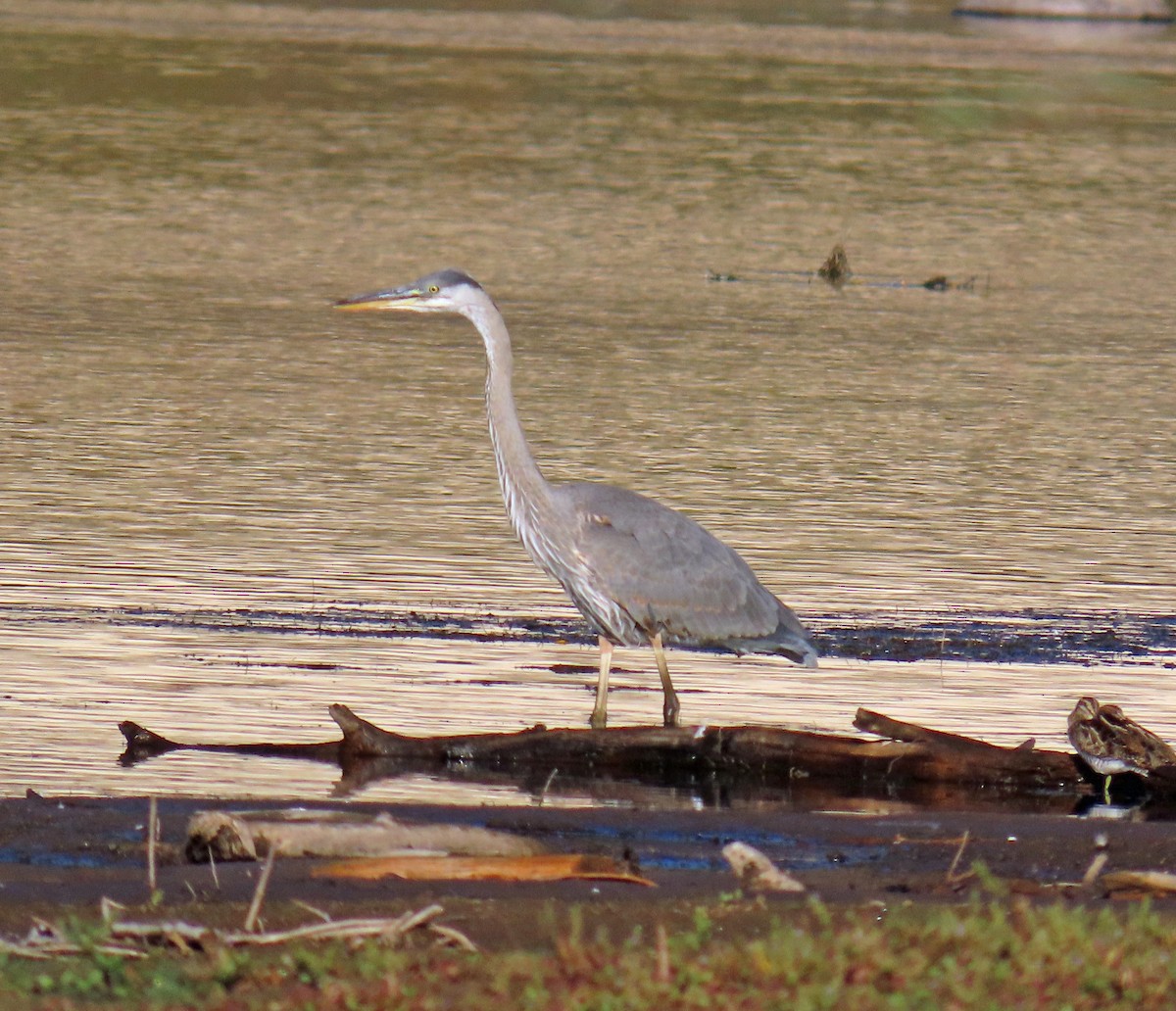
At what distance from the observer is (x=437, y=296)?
31.5 ft

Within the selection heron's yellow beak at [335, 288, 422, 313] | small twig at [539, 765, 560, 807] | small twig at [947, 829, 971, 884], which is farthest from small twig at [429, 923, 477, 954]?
heron's yellow beak at [335, 288, 422, 313]

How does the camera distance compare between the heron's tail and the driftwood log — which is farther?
the heron's tail

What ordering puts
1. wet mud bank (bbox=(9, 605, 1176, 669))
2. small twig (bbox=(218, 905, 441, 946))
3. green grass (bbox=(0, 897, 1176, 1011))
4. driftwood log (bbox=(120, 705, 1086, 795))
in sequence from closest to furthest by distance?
green grass (bbox=(0, 897, 1176, 1011)) < small twig (bbox=(218, 905, 441, 946)) < driftwood log (bbox=(120, 705, 1086, 795)) < wet mud bank (bbox=(9, 605, 1176, 669))

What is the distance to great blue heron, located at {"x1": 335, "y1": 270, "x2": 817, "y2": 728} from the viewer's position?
365 inches

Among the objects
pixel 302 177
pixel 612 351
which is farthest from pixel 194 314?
pixel 302 177

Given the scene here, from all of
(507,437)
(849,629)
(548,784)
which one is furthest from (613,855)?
(849,629)

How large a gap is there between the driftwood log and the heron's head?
1.91 m

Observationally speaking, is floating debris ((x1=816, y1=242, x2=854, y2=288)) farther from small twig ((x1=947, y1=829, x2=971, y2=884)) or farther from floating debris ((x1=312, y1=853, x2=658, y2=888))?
floating debris ((x1=312, y1=853, x2=658, y2=888))

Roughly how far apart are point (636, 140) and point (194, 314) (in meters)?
14.3

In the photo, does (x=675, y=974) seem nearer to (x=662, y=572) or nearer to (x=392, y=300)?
(x=662, y=572)

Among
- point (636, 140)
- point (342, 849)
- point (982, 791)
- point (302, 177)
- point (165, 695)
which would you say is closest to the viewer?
point (342, 849)

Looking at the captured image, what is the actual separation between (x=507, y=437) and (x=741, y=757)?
1809mm

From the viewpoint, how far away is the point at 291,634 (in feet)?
33.6

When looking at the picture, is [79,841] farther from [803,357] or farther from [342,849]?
[803,357]
